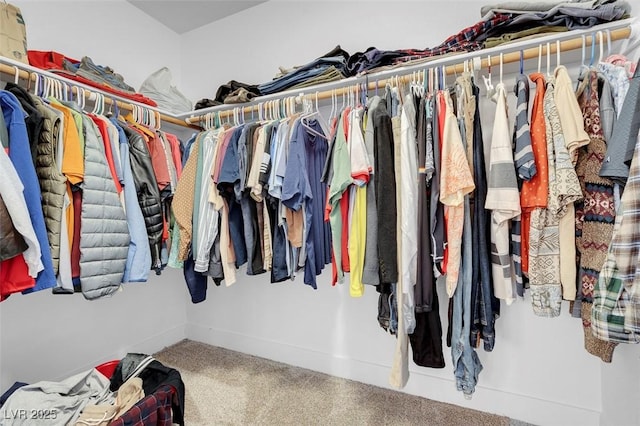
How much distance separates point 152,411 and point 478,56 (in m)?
1.92

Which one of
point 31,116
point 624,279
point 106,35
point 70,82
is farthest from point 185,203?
point 624,279

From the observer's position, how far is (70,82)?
139 centimetres

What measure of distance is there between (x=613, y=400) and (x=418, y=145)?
4.43 feet

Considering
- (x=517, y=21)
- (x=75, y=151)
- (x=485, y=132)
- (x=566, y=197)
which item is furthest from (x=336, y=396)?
(x=517, y=21)

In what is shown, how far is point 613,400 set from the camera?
124 cm

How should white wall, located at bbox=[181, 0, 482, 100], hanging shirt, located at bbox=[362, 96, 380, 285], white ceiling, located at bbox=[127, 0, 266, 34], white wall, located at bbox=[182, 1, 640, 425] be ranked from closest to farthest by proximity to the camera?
1. hanging shirt, located at bbox=[362, 96, 380, 285]
2. white wall, located at bbox=[182, 1, 640, 425]
3. white wall, located at bbox=[181, 0, 482, 100]
4. white ceiling, located at bbox=[127, 0, 266, 34]

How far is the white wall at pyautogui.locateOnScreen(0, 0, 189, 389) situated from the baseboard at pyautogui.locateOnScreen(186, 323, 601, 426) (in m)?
0.53

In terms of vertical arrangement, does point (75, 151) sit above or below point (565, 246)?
above

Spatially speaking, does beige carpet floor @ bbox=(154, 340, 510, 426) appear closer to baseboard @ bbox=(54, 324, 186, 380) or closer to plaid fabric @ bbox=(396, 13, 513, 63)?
baseboard @ bbox=(54, 324, 186, 380)

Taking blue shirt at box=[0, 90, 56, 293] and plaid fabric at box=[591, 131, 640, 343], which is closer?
plaid fabric at box=[591, 131, 640, 343]

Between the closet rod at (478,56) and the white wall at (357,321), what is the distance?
188 millimetres

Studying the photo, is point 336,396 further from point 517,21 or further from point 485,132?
point 517,21

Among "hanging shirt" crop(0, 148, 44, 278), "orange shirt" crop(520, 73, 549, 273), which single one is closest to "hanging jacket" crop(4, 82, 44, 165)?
"hanging shirt" crop(0, 148, 44, 278)

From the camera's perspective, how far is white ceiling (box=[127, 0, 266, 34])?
6.92 ft
